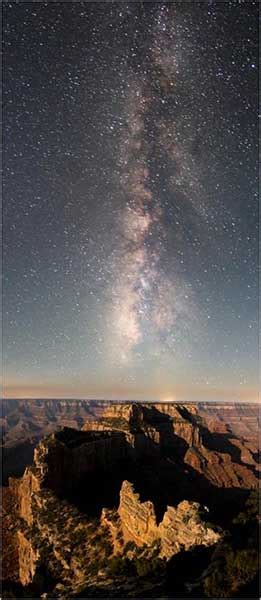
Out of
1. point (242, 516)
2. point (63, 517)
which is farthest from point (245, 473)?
point (63, 517)

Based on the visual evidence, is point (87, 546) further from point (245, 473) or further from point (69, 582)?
point (245, 473)

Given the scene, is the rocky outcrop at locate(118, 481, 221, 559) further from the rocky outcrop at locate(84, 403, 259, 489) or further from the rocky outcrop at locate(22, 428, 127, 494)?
the rocky outcrop at locate(84, 403, 259, 489)

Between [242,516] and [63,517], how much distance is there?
58.9ft

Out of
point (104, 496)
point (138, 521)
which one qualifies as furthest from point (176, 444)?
point (138, 521)

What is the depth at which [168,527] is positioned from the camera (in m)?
20.7

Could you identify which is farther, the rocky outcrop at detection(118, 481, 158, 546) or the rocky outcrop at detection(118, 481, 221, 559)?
the rocky outcrop at detection(118, 481, 158, 546)

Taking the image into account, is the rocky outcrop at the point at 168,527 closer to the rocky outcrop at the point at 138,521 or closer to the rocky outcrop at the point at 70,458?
the rocky outcrop at the point at 138,521

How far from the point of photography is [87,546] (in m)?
23.2

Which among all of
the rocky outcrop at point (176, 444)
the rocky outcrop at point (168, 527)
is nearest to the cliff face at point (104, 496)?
the rocky outcrop at point (168, 527)

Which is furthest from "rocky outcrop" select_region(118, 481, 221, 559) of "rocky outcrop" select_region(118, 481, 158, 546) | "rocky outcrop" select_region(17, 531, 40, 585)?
"rocky outcrop" select_region(17, 531, 40, 585)

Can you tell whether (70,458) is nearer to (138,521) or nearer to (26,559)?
(26,559)

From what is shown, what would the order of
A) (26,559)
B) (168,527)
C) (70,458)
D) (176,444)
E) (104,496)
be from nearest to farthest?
1. (168,527)
2. (26,559)
3. (104,496)
4. (70,458)
5. (176,444)

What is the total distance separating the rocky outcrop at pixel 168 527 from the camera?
62.5 feet

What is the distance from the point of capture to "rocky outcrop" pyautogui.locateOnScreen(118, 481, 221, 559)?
1905cm
